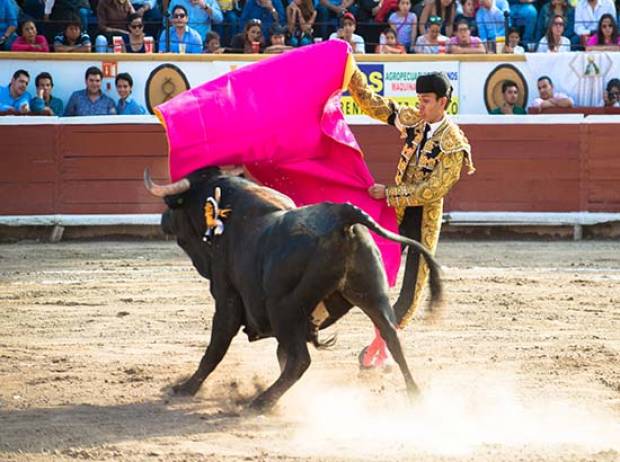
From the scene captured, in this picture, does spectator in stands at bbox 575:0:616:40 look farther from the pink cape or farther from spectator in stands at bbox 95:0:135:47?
the pink cape

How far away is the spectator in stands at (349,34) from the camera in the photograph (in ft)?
36.3

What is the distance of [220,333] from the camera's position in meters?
4.90

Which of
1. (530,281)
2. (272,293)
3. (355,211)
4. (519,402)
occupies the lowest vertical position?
(530,281)

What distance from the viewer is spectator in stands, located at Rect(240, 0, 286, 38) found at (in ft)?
37.5

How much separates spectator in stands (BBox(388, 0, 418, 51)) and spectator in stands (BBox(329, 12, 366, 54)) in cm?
42

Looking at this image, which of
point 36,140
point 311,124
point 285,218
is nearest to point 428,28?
point 36,140

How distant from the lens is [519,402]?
494 cm

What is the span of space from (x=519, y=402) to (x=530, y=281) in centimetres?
358

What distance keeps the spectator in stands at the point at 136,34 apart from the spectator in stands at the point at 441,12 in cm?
246

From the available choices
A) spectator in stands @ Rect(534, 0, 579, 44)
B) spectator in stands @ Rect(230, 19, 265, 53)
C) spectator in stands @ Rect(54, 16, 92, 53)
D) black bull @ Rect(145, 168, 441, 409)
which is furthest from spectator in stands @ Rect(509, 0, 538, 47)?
black bull @ Rect(145, 168, 441, 409)

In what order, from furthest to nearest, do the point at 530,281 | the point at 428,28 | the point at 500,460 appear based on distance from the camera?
1. the point at 428,28
2. the point at 530,281
3. the point at 500,460

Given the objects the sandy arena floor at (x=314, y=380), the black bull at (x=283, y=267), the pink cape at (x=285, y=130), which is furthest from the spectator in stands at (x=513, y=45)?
the black bull at (x=283, y=267)

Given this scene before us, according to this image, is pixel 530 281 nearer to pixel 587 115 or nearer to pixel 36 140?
pixel 587 115

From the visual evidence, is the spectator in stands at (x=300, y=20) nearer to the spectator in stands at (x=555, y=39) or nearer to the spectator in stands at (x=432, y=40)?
the spectator in stands at (x=432, y=40)
